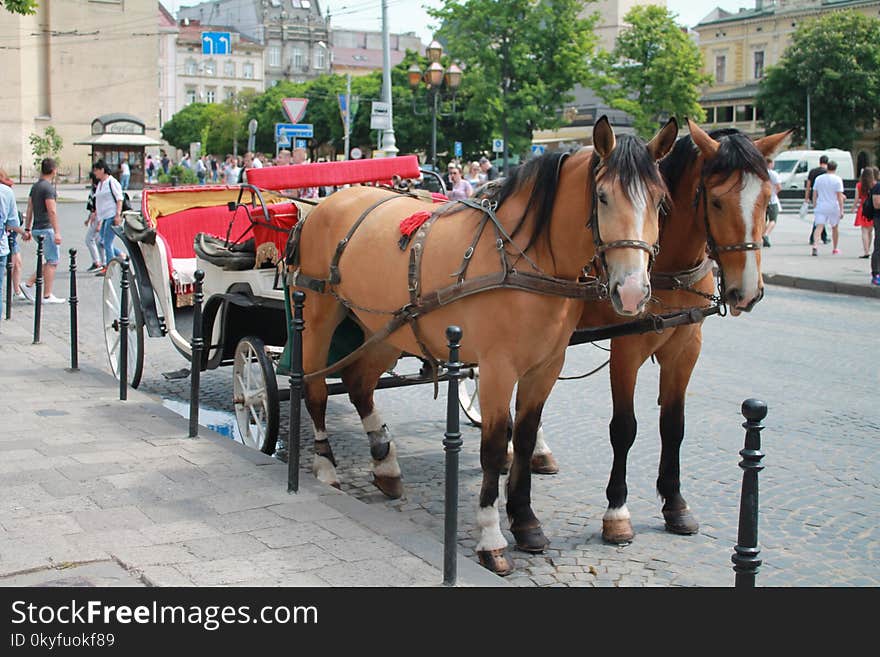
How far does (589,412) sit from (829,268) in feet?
40.8

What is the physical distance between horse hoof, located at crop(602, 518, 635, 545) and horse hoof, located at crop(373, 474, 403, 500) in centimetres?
136

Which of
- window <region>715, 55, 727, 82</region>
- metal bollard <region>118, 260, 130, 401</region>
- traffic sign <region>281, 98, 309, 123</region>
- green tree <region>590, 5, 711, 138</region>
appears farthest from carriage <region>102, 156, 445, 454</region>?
window <region>715, 55, 727, 82</region>

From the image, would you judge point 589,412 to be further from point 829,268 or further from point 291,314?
point 829,268

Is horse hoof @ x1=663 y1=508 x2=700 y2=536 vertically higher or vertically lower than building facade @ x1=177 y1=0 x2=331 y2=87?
lower

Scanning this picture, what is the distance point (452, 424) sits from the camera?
433 cm

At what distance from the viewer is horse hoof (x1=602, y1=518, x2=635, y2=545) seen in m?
5.17

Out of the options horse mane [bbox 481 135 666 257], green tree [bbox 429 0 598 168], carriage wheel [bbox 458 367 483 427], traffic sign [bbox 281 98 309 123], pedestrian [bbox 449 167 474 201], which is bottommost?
carriage wheel [bbox 458 367 483 427]

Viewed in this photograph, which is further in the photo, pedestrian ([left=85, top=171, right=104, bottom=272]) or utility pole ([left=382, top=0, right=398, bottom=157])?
utility pole ([left=382, top=0, right=398, bottom=157])

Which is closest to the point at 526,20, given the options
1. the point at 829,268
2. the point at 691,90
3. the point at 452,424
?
the point at 691,90

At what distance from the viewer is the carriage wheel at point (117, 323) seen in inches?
336

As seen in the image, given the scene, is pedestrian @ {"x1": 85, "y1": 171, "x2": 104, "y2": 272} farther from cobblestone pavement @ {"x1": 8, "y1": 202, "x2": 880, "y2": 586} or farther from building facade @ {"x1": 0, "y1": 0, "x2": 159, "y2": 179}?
building facade @ {"x1": 0, "y1": 0, "x2": 159, "y2": 179}

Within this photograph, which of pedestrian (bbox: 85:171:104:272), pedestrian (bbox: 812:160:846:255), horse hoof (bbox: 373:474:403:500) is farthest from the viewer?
pedestrian (bbox: 812:160:846:255)

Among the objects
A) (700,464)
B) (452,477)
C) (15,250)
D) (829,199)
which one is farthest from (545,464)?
(829,199)

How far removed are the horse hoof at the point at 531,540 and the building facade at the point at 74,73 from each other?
6405 centimetres
